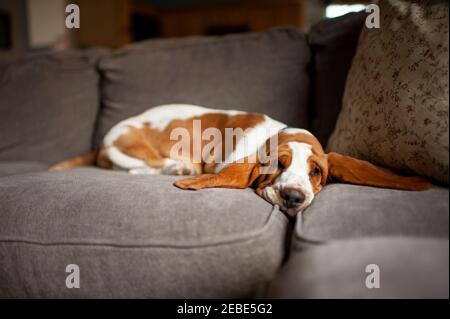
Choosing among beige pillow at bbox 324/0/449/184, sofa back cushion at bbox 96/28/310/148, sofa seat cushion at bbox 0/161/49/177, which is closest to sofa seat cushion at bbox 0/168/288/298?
beige pillow at bbox 324/0/449/184

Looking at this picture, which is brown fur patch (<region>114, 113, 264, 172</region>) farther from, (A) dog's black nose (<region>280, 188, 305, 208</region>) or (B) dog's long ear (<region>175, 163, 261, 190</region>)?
(A) dog's black nose (<region>280, 188, 305, 208</region>)

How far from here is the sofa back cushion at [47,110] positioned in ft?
7.60

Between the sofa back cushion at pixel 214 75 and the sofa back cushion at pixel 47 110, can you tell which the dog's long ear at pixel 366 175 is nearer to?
the sofa back cushion at pixel 214 75

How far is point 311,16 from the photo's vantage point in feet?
21.0

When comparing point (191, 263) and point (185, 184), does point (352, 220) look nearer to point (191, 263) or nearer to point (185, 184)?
point (191, 263)

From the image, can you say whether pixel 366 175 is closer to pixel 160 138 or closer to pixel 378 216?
pixel 378 216

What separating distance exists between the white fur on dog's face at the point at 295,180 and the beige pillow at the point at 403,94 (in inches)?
7.4

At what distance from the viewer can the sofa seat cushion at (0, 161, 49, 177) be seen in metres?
1.88

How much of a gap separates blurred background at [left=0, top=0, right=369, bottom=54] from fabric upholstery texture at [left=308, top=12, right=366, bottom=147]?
142 inches

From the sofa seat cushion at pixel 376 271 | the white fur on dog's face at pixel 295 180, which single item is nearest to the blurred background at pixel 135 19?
the white fur on dog's face at pixel 295 180

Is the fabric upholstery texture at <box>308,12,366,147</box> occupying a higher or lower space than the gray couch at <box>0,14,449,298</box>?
higher

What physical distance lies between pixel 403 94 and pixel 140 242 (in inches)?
36.4

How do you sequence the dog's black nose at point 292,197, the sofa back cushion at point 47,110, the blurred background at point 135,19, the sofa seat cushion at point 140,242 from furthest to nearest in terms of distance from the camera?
the blurred background at point 135,19 → the sofa back cushion at point 47,110 → the dog's black nose at point 292,197 → the sofa seat cushion at point 140,242
